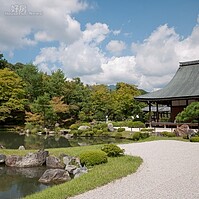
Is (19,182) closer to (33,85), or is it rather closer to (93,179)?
(93,179)

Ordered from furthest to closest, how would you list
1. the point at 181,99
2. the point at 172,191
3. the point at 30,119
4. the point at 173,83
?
the point at 30,119
the point at 173,83
the point at 181,99
the point at 172,191

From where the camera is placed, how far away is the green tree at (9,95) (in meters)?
30.6

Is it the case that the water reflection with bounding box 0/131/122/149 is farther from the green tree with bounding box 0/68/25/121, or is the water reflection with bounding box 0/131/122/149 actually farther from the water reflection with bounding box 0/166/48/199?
the green tree with bounding box 0/68/25/121

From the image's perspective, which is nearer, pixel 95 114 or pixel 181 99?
pixel 181 99

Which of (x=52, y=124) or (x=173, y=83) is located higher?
(x=173, y=83)

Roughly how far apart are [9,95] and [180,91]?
19.1 metres

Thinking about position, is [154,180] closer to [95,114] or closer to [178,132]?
[178,132]

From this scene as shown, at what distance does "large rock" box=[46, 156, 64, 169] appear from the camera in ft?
35.5

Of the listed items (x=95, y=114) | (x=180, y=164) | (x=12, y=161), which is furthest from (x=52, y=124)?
(x=180, y=164)

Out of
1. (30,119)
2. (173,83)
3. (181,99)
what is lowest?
(30,119)

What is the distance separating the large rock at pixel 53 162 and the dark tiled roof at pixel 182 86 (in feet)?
52.1

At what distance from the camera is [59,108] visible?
102 feet

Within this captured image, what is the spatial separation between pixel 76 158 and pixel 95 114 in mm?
23577

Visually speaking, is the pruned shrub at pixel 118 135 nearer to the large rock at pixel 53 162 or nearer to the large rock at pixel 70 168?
the large rock at pixel 53 162
